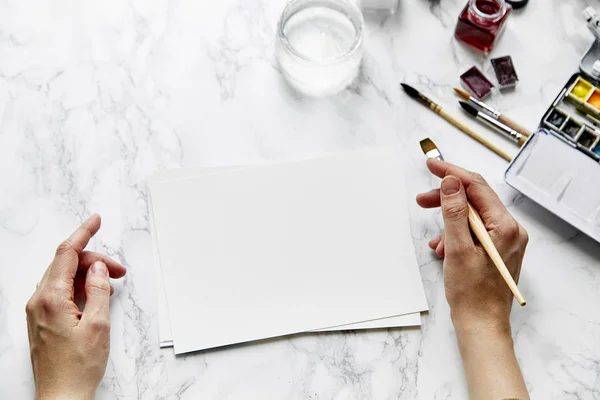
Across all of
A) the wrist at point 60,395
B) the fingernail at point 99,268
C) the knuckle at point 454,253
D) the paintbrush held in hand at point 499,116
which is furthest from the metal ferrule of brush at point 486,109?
the wrist at point 60,395

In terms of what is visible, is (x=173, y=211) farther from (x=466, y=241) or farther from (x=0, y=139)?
(x=466, y=241)

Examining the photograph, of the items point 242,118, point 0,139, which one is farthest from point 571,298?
point 0,139

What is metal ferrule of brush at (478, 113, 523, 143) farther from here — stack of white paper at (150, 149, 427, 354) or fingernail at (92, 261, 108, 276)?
fingernail at (92, 261, 108, 276)

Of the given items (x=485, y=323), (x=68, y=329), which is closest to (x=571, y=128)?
(x=485, y=323)

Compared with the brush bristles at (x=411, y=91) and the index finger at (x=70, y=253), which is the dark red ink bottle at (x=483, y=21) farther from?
the index finger at (x=70, y=253)

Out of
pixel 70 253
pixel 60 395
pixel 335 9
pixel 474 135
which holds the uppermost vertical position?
pixel 335 9

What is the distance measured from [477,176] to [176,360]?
0.50 metres

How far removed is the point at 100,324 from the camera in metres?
0.92

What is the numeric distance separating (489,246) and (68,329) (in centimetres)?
57

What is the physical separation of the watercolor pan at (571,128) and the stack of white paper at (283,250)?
0.83 feet

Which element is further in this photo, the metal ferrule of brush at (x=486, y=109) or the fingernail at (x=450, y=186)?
the metal ferrule of brush at (x=486, y=109)

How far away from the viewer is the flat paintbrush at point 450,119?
103 cm

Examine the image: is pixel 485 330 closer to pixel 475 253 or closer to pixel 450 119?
pixel 475 253

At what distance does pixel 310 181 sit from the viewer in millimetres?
1022
